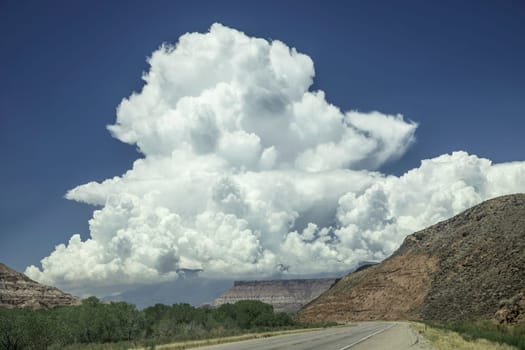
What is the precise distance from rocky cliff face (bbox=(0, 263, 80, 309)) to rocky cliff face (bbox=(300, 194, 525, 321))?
85.4m

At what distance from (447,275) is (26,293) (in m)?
128

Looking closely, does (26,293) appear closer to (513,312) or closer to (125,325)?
(125,325)

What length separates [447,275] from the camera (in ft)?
423

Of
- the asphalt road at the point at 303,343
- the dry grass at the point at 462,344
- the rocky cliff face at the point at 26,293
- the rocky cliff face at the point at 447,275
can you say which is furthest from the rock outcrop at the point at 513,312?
the rocky cliff face at the point at 26,293

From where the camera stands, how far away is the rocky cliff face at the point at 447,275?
102 m

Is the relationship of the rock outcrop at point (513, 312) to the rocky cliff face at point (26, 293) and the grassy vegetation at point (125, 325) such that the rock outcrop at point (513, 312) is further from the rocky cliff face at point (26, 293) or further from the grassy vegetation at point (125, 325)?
the rocky cliff face at point (26, 293)

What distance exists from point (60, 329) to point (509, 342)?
3564 cm

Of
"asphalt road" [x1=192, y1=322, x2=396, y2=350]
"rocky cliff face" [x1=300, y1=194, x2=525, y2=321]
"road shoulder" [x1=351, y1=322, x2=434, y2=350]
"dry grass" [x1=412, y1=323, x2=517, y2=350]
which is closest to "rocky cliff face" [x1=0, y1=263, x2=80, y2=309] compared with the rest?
"rocky cliff face" [x1=300, y1=194, x2=525, y2=321]

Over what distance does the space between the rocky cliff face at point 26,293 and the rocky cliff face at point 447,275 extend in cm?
8538

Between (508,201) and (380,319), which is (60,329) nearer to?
(380,319)

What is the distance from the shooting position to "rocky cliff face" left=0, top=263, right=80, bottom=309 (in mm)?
164012

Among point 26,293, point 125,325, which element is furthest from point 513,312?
point 26,293

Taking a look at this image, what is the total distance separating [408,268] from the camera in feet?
484

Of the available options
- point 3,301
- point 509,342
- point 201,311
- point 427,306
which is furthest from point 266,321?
point 3,301
